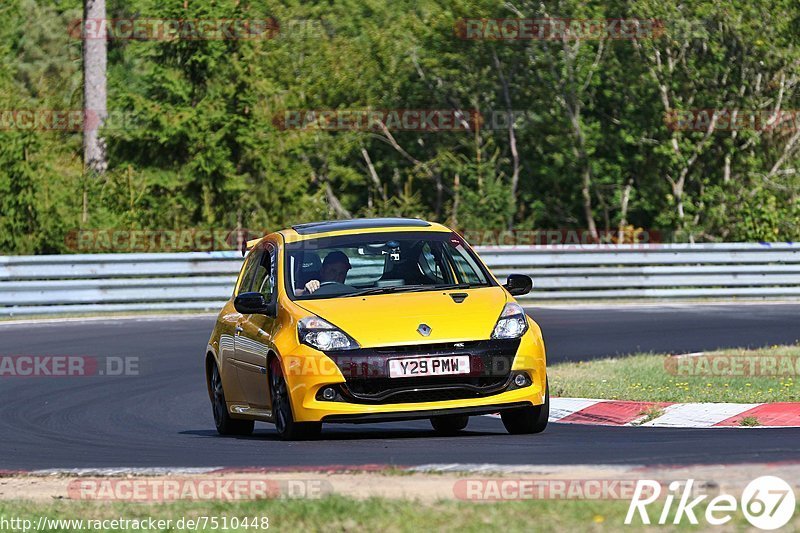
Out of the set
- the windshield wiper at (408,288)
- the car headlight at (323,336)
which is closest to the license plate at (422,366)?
the car headlight at (323,336)

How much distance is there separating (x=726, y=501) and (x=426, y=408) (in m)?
3.63

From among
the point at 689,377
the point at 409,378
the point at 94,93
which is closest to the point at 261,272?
the point at 409,378

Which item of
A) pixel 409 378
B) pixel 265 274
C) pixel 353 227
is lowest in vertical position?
pixel 409 378

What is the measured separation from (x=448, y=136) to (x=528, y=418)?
30474 millimetres

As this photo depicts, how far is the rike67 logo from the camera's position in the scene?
6117 mm

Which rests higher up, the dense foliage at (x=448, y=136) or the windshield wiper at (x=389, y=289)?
the windshield wiper at (x=389, y=289)

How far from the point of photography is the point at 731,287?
2608 centimetres

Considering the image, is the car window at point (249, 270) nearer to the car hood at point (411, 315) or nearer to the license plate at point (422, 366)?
the car hood at point (411, 315)

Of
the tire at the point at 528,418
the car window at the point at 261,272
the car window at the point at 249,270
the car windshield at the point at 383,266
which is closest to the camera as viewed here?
the tire at the point at 528,418

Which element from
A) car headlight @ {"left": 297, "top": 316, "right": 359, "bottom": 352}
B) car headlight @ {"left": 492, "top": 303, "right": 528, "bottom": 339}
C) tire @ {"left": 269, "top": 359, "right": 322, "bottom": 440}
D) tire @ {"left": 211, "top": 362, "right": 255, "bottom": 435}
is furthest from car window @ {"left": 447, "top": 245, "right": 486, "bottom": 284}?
tire @ {"left": 211, "top": 362, "right": 255, "bottom": 435}

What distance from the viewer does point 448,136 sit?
40.6 m

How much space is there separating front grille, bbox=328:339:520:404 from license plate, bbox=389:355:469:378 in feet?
0.08

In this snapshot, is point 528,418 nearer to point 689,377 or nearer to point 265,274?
point 265,274

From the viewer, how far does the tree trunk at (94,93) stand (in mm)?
31516
